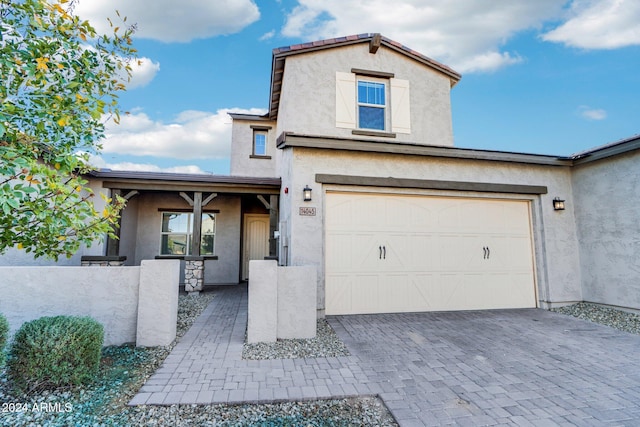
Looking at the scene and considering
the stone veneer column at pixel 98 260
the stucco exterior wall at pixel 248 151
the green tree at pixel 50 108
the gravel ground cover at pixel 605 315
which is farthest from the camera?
the stucco exterior wall at pixel 248 151

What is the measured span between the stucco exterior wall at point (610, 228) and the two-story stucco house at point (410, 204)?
0.8 inches

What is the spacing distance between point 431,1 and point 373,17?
1.71 meters

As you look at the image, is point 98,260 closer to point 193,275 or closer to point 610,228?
point 193,275

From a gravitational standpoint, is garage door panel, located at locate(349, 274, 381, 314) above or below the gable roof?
below

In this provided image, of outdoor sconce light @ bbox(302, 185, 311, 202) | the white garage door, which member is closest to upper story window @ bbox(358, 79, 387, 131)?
the white garage door

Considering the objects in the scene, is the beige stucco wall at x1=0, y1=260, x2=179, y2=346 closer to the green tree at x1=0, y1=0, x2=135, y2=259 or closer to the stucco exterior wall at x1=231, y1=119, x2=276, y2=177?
the green tree at x1=0, y1=0, x2=135, y2=259

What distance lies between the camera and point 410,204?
650 cm

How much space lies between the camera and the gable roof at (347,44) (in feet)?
26.8

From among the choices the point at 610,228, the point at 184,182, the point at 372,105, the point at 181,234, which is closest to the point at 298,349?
the point at 184,182

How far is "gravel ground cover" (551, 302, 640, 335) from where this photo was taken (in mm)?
5375

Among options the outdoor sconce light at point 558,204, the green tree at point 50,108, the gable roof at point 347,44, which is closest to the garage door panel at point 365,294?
the green tree at point 50,108

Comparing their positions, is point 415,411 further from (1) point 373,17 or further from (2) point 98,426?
(1) point 373,17

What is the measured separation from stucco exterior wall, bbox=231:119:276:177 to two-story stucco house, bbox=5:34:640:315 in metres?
3.36

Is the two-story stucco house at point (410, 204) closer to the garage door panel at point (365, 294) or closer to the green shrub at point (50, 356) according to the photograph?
the garage door panel at point (365, 294)
